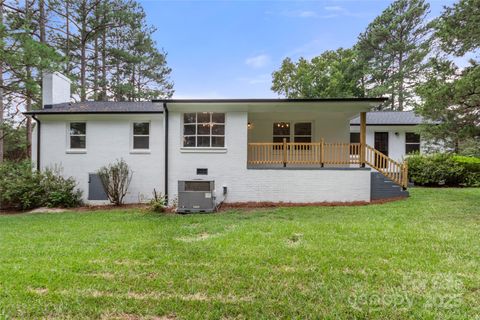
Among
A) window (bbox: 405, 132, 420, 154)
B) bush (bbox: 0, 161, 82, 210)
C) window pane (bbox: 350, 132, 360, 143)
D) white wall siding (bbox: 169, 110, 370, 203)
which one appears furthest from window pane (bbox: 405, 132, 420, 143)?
bush (bbox: 0, 161, 82, 210)

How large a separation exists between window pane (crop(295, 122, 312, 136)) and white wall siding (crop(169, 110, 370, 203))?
3035mm

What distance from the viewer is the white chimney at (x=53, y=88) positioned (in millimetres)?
12398

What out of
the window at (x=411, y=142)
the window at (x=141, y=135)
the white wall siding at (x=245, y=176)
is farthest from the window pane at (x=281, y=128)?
the window at (x=411, y=142)

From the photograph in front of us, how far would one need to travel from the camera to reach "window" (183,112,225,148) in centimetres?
1062

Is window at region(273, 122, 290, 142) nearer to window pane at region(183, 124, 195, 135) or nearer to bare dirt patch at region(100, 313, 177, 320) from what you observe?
window pane at region(183, 124, 195, 135)

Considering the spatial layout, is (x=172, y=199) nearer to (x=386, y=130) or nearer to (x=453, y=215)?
(x=453, y=215)

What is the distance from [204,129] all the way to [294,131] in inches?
183

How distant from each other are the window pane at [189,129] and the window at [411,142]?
1285 cm

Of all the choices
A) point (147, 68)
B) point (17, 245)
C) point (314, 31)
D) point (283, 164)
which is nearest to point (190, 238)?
point (17, 245)

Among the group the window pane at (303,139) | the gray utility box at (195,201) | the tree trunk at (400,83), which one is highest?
the tree trunk at (400,83)

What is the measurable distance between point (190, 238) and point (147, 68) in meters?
23.0

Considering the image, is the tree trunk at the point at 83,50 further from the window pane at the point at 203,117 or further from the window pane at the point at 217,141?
the window pane at the point at 217,141

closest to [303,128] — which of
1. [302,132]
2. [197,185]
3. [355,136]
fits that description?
[302,132]

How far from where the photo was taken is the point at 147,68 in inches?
981
